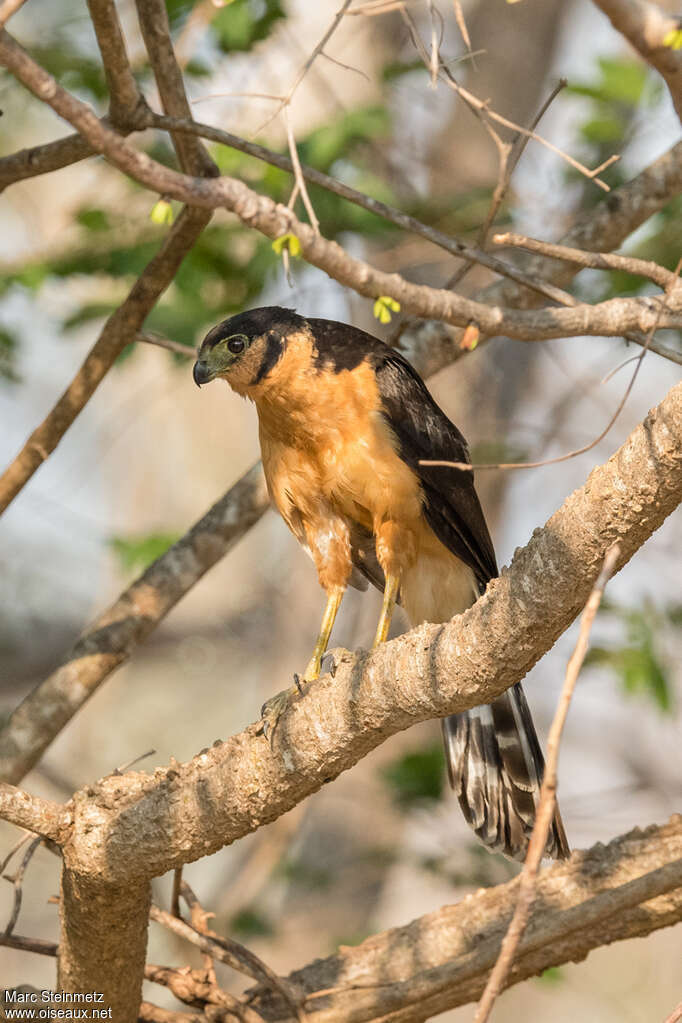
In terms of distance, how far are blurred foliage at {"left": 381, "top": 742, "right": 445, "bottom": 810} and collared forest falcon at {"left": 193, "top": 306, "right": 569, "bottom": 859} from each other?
190 cm

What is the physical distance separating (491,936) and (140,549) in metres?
4.68

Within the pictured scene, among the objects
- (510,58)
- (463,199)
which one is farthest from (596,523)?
(510,58)

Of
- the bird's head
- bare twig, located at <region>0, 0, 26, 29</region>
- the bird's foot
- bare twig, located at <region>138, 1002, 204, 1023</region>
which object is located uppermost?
the bird's head

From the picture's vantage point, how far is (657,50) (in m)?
2.77

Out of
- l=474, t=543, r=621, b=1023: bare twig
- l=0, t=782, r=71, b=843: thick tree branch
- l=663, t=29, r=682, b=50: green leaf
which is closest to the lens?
l=474, t=543, r=621, b=1023: bare twig

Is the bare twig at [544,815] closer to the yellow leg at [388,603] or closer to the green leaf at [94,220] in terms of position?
the yellow leg at [388,603]

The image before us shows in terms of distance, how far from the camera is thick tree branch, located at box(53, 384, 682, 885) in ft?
8.84

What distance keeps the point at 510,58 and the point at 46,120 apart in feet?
13.1

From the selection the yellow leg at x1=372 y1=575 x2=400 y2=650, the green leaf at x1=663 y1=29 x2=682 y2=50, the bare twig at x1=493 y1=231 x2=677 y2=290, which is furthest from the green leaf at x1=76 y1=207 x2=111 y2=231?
the green leaf at x1=663 y1=29 x2=682 y2=50

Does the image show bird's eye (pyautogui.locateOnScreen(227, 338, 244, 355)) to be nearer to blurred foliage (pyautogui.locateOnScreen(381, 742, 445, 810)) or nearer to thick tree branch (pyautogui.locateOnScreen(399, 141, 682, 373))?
thick tree branch (pyautogui.locateOnScreen(399, 141, 682, 373))

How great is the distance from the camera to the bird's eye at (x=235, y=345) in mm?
4836

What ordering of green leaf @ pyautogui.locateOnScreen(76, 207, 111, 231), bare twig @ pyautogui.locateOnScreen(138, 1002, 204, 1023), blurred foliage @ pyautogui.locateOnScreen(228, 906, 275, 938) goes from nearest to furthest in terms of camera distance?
bare twig @ pyautogui.locateOnScreen(138, 1002, 204, 1023) → green leaf @ pyautogui.locateOnScreen(76, 207, 111, 231) → blurred foliage @ pyautogui.locateOnScreen(228, 906, 275, 938)

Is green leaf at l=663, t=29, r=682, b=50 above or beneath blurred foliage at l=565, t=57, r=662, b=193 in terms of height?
beneath

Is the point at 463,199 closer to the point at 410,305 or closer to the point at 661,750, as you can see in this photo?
the point at 410,305
